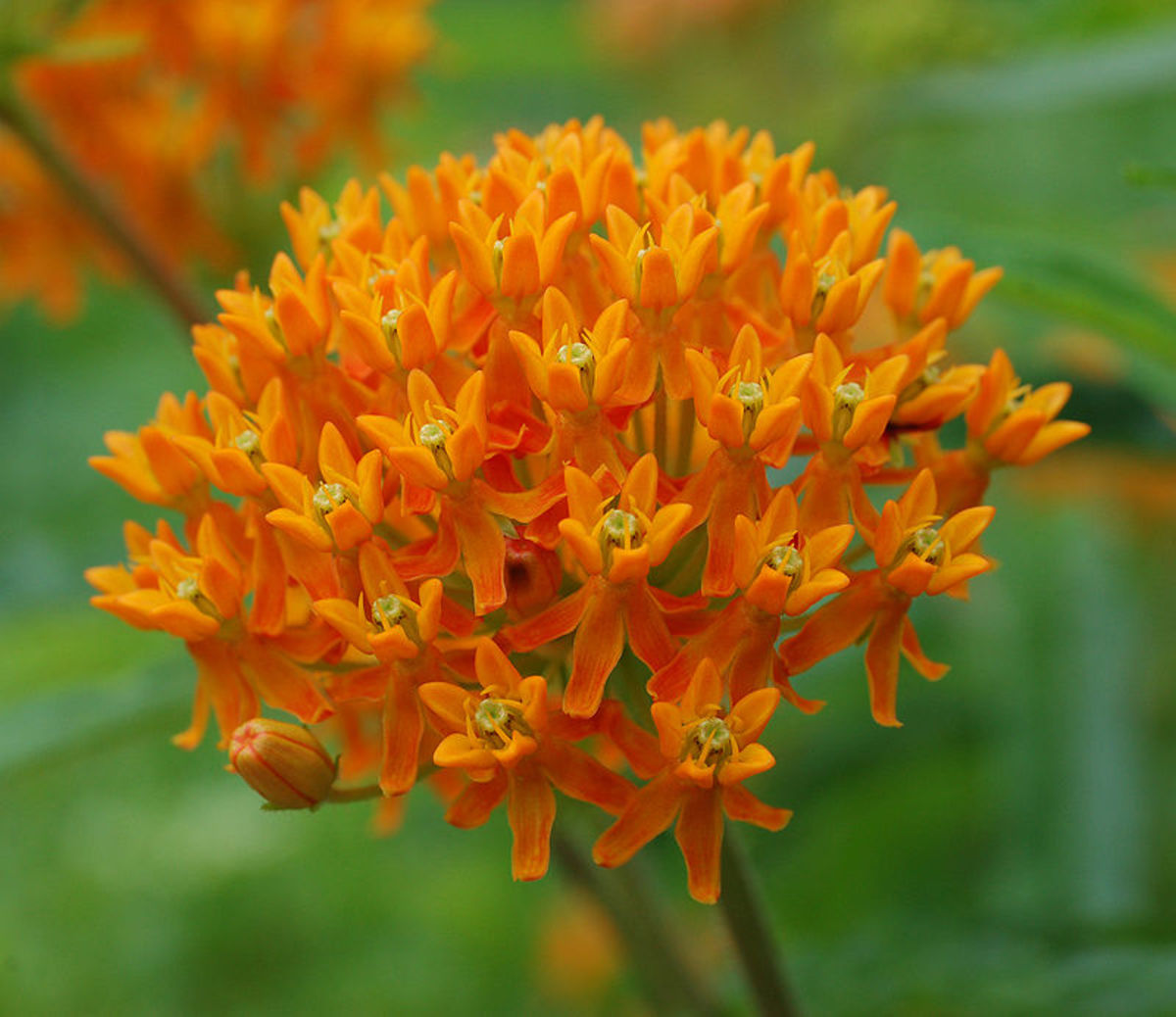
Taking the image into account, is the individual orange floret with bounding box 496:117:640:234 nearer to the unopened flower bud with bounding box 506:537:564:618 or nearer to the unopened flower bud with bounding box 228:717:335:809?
the unopened flower bud with bounding box 506:537:564:618

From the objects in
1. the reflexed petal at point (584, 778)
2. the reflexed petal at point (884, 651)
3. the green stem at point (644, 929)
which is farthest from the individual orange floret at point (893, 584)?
the green stem at point (644, 929)

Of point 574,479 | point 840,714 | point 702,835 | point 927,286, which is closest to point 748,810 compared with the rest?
point 702,835

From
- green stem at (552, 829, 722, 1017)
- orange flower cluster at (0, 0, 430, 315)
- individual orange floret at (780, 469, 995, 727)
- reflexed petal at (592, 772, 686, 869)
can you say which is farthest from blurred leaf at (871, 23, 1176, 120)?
reflexed petal at (592, 772, 686, 869)

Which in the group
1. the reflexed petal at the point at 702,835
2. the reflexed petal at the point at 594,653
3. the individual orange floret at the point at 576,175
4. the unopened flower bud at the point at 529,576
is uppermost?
the individual orange floret at the point at 576,175

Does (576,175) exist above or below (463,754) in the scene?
above

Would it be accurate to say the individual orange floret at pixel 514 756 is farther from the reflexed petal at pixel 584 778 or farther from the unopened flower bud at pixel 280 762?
the unopened flower bud at pixel 280 762

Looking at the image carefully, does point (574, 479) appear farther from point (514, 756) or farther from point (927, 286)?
point (927, 286)

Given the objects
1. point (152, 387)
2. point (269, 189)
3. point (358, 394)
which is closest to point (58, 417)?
point (152, 387)
